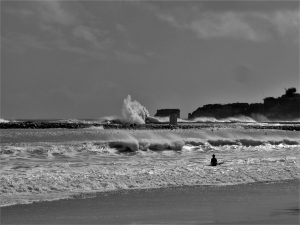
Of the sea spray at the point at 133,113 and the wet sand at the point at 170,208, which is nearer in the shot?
the wet sand at the point at 170,208

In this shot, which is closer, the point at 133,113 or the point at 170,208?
the point at 170,208

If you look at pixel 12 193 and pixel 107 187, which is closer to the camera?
pixel 12 193

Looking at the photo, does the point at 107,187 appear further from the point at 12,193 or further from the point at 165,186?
the point at 12,193

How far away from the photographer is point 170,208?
11.5m

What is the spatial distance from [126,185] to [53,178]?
1.95 metres

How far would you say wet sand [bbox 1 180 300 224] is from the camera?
406 inches

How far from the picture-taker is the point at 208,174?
1706 cm

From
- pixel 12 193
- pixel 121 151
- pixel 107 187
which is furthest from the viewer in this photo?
pixel 121 151

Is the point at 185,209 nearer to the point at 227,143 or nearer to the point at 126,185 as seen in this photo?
the point at 126,185

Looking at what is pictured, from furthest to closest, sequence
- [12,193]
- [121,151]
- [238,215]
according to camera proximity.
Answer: [121,151] → [12,193] → [238,215]

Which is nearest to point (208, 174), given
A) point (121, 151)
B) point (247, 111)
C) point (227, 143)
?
point (121, 151)

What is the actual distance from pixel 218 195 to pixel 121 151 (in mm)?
17539

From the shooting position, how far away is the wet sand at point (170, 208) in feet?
33.9

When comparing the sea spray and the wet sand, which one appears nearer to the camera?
the wet sand
